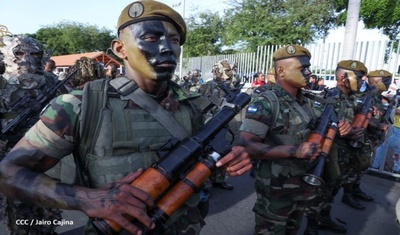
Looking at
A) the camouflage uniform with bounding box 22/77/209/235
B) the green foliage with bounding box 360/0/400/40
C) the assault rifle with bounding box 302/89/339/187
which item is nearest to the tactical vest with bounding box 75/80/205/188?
the camouflage uniform with bounding box 22/77/209/235

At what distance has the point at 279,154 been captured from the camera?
2.28m

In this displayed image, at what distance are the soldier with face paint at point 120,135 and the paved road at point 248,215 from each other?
2.22 metres

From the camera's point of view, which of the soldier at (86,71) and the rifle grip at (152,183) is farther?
the soldier at (86,71)

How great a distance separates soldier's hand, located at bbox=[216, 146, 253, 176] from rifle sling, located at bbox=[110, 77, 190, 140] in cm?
26

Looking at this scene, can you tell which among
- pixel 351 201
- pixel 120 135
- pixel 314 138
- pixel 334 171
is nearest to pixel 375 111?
pixel 351 201

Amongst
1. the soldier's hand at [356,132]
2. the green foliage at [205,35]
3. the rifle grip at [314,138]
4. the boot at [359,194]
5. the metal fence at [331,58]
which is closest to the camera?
the rifle grip at [314,138]

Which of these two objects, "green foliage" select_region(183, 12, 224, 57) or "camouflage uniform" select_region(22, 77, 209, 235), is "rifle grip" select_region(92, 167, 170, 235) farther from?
"green foliage" select_region(183, 12, 224, 57)

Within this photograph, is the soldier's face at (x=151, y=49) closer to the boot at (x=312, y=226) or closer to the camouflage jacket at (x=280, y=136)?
the camouflage jacket at (x=280, y=136)

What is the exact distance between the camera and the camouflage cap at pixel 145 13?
138cm

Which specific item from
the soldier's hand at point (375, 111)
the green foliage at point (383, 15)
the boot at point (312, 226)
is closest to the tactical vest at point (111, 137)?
the boot at point (312, 226)

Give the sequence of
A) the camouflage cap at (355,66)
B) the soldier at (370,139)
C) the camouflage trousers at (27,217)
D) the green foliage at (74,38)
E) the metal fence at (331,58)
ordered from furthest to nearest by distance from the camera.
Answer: the green foliage at (74,38) < the metal fence at (331,58) < the soldier at (370,139) < the camouflage cap at (355,66) < the camouflage trousers at (27,217)

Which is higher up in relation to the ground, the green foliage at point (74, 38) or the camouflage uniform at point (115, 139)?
the green foliage at point (74, 38)

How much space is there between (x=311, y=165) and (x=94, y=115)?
6.10 ft

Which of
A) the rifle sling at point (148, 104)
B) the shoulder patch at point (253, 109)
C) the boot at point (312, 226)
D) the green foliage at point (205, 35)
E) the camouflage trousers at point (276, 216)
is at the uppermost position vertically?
the green foliage at point (205, 35)
